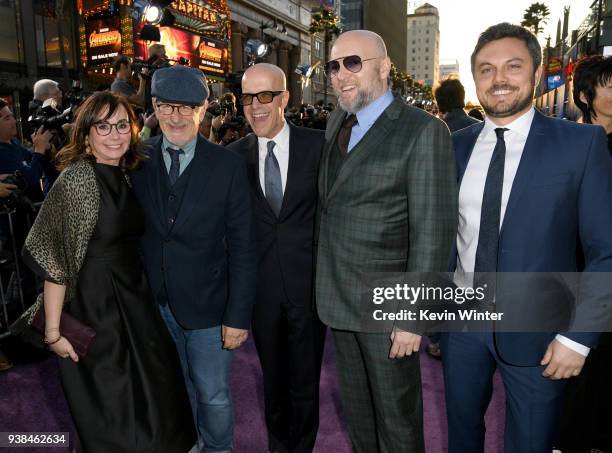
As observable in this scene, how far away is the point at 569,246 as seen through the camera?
82.0 inches

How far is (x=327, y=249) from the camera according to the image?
2529 millimetres

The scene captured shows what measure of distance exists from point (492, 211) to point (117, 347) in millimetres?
2080

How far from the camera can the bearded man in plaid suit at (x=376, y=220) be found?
220 centimetres

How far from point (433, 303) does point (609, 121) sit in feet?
5.60

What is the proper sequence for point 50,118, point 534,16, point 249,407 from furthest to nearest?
point 534,16, point 50,118, point 249,407

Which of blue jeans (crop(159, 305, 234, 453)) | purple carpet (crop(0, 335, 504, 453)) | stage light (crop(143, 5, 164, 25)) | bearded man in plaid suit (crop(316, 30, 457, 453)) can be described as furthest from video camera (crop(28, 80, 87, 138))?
stage light (crop(143, 5, 164, 25))

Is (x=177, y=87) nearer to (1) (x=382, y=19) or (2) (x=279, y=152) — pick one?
(2) (x=279, y=152)

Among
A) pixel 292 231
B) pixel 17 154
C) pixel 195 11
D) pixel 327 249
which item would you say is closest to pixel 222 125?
pixel 17 154

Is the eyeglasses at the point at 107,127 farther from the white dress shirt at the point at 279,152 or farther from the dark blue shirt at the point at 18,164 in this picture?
the dark blue shirt at the point at 18,164

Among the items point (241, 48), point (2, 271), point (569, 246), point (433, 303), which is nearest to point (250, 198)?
point (433, 303)

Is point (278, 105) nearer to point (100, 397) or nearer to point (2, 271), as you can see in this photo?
point (100, 397)

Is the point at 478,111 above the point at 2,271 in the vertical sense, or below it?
above

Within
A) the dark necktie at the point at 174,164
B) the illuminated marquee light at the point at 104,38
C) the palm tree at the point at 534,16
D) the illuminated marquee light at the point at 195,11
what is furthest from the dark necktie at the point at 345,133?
the palm tree at the point at 534,16

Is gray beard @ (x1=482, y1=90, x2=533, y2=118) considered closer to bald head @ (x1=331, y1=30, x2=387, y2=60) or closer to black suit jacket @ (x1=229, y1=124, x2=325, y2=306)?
bald head @ (x1=331, y1=30, x2=387, y2=60)
